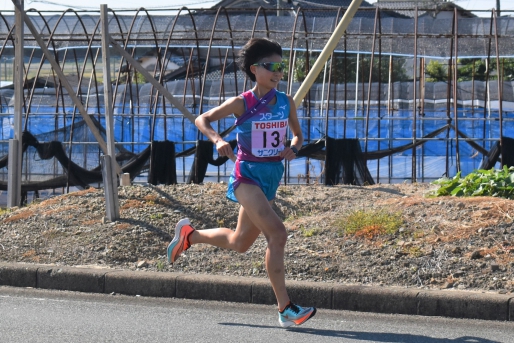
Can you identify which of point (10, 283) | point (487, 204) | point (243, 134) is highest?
point (243, 134)

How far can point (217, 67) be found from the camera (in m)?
38.8

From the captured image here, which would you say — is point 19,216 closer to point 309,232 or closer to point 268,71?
point 309,232

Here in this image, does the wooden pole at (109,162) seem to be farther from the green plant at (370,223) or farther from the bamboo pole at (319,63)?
the green plant at (370,223)

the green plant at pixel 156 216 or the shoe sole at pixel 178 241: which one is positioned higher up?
the shoe sole at pixel 178 241

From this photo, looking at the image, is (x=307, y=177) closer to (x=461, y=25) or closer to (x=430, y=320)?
(x=430, y=320)

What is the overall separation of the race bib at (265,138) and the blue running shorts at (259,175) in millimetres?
77

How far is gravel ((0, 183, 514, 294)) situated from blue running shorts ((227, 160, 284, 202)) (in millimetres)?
1498

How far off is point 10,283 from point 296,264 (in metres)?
2.51

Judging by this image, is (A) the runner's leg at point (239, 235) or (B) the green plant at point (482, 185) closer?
(A) the runner's leg at point (239, 235)

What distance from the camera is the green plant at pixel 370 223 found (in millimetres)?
7059

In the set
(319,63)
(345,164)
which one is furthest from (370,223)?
(345,164)

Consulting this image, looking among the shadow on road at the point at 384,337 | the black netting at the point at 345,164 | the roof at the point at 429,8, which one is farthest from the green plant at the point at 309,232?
the roof at the point at 429,8

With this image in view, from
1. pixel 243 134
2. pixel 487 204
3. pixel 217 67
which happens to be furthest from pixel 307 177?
pixel 217 67

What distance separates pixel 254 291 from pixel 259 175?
1.44m
